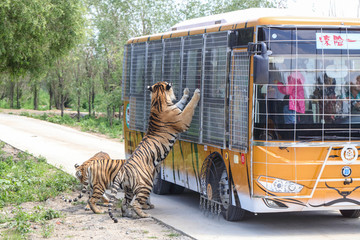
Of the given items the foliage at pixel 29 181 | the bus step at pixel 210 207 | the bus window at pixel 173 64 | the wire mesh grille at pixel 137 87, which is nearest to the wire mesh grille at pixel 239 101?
the bus step at pixel 210 207

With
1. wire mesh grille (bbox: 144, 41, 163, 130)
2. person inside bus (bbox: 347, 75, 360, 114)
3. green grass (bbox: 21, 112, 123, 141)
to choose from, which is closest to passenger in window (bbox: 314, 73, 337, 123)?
person inside bus (bbox: 347, 75, 360, 114)

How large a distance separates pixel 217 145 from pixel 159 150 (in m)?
1.38

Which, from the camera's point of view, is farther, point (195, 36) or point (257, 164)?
point (195, 36)

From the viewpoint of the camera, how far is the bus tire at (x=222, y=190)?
10055 mm

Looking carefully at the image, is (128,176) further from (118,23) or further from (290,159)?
(118,23)

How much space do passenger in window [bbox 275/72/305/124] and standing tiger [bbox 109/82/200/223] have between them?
2111 millimetres

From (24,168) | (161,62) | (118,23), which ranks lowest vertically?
(24,168)

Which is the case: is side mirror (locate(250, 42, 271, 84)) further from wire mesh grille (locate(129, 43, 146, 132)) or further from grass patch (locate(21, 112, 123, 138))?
grass patch (locate(21, 112, 123, 138))

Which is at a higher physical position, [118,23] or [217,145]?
[118,23]

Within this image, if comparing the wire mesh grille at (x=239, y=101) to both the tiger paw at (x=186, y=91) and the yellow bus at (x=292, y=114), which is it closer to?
the yellow bus at (x=292, y=114)

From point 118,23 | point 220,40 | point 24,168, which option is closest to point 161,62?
point 220,40

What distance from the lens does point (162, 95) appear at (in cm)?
1122

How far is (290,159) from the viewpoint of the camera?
8.98 m

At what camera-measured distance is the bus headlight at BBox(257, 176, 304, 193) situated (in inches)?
353
